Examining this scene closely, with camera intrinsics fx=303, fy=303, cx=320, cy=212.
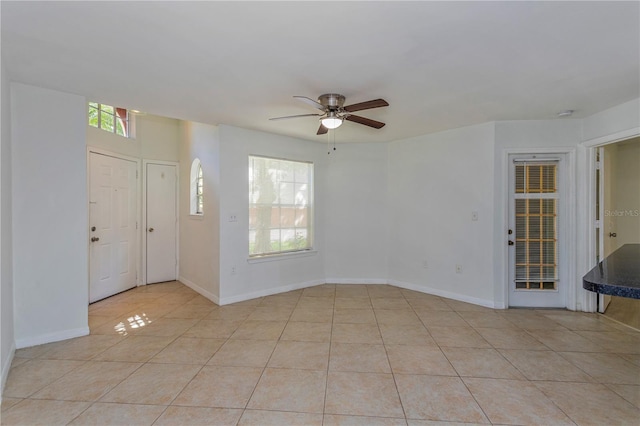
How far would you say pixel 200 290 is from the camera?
180 inches

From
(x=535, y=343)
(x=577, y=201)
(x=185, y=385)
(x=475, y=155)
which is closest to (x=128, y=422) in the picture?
(x=185, y=385)

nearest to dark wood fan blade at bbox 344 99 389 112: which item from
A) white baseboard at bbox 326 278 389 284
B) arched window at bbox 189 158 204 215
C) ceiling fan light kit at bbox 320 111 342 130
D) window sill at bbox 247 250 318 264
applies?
ceiling fan light kit at bbox 320 111 342 130

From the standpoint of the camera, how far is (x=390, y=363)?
251 centimetres

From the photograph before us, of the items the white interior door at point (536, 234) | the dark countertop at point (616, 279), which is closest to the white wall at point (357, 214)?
the white interior door at point (536, 234)

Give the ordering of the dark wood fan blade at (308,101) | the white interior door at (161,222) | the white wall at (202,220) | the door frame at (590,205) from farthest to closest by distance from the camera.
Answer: the white interior door at (161,222) < the white wall at (202,220) < the door frame at (590,205) < the dark wood fan blade at (308,101)

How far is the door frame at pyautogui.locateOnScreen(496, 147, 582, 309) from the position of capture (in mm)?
3795

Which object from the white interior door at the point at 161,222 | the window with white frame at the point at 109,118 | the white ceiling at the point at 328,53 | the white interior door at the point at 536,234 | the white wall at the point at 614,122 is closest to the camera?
the white ceiling at the point at 328,53

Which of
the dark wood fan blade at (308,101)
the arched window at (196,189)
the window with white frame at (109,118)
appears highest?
the window with white frame at (109,118)

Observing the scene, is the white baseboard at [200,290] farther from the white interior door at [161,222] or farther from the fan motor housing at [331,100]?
the fan motor housing at [331,100]

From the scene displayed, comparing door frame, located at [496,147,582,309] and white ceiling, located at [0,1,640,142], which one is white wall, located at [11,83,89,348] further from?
door frame, located at [496,147,582,309]

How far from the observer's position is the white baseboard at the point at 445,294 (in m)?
3.97

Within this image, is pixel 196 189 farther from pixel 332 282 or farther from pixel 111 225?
pixel 332 282

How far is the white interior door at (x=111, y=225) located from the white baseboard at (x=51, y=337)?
1.29 m

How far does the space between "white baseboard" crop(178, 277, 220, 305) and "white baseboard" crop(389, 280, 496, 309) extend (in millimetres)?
2775
